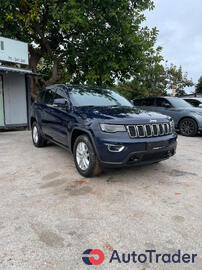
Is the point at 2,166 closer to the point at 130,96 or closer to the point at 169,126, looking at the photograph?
the point at 169,126

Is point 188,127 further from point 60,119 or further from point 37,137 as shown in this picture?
point 60,119

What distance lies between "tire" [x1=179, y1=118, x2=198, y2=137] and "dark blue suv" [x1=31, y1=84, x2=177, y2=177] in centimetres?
488

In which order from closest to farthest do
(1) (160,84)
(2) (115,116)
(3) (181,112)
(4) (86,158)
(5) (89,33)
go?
1. (2) (115,116)
2. (4) (86,158)
3. (3) (181,112)
4. (5) (89,33)
5. (1) (160,84)

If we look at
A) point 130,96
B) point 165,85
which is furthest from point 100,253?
point 165,85

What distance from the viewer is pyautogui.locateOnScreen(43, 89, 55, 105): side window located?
5512mm

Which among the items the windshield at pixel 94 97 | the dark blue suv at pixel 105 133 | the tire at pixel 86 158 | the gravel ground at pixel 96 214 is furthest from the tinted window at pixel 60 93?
the gravel ground at pixel 96 214

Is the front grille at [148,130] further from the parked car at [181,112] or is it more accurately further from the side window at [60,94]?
the parked car at [181,112]

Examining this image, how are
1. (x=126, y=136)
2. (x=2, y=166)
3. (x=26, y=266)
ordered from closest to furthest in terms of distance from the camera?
1. (x=26, y=266)
2. (x=126, y=136)
3. (x=2, y=166)

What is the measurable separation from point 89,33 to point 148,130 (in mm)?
10074

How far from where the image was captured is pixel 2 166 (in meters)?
4.81

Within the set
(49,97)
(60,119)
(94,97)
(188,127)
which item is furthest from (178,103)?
(60,119)

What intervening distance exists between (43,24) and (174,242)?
13193mm

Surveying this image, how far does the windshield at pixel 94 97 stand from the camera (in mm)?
4573

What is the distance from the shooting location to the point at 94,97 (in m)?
4.85
